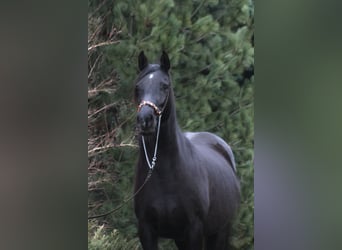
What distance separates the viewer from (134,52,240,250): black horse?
354 centimetres

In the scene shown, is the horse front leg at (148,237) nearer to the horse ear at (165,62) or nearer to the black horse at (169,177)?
the black horse at (169,177)

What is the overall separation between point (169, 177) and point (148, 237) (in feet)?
1.36

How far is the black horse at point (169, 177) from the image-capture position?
354 centimetres

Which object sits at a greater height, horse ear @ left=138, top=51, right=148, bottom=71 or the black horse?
horse ear @ left=138, top=51, right=148, bottom=71

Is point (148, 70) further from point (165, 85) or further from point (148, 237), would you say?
point (148, 237)

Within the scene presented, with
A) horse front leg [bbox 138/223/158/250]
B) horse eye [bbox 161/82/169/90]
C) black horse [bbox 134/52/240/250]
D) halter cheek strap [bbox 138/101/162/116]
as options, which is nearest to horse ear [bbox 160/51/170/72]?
black horse [bbox 134/52/240/250]

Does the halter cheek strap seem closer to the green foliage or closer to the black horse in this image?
the black horse

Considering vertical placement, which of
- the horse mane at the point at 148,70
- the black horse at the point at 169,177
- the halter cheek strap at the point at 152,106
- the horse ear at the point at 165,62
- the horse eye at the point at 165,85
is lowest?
the black horse at the point at 169,177

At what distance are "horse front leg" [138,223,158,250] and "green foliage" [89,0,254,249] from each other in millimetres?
57

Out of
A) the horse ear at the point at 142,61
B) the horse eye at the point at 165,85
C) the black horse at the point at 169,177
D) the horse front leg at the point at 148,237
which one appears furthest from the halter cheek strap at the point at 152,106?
the horse front leg at the point at 148,237

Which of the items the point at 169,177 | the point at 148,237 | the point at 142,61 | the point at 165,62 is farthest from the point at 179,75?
the point at 148,237
